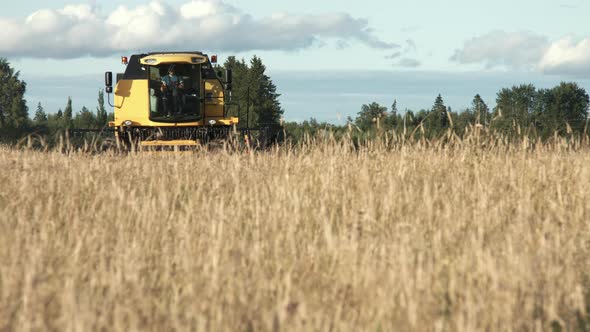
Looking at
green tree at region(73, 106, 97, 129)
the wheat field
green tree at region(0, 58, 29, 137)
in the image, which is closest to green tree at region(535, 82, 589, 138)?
green tree at region(73, 106, 97, 129)

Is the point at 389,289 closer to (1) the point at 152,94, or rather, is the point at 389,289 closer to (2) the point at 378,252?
(2) the point at 378,252

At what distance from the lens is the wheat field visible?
3.89 meters

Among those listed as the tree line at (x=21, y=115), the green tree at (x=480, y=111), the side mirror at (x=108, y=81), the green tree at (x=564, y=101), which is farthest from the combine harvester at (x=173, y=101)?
the green tree at (x=564, y=101)

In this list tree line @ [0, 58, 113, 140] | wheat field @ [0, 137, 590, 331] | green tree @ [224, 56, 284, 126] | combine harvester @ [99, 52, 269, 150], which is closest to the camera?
wheat field @ [0, 137, 590, 331]

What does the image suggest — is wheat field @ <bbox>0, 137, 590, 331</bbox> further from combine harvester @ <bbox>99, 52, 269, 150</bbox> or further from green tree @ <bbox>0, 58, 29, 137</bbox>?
green tree @ <bbox>0, 58, 29, 137</bbox>

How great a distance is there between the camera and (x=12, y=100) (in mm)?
108375

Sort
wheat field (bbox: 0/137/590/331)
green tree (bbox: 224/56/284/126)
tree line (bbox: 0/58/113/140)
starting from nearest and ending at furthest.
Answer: wheat field (bbox: 0/137/590/331) → green tree (bbox: 224/56/284/126) → tree line (bbox: 0/58/113/140)

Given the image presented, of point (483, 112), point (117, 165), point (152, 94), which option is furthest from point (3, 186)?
point (152, 94)

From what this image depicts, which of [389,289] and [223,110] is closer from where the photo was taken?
[389,289]

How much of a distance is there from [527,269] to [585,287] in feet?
3.21

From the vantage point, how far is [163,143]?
1909 centimetres

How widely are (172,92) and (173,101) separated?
241 millimetres

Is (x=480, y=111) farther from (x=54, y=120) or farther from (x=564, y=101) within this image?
(x=54, y=120)

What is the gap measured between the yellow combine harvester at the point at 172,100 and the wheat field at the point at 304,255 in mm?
11510
